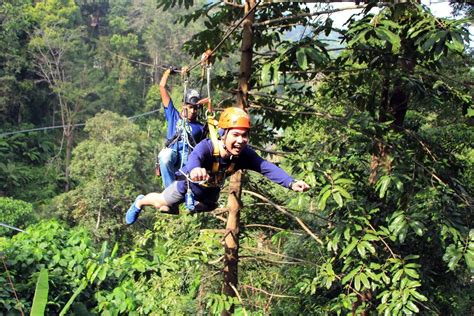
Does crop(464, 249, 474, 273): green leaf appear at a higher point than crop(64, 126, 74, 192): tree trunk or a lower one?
higher

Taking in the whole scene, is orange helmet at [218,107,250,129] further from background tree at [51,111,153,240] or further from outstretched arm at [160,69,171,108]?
background tree at [51,111,153,240]

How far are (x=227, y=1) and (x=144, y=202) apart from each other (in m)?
1.65

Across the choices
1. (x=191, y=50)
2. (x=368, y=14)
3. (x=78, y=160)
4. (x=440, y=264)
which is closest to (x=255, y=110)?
(x=191, y=50)

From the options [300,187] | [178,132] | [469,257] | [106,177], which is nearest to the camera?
[300,187]

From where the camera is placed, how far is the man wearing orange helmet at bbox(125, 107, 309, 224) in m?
2.78

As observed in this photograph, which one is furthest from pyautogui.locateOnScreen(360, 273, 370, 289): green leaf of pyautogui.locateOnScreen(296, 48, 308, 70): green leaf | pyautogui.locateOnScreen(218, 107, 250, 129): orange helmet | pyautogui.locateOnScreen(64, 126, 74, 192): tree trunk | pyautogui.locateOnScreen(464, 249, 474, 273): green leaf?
pyautogui.locateOnScreen(64, 126, 74, 192): tree trunk

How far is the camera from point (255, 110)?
170 inches

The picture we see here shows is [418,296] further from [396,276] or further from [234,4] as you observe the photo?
[234,4]

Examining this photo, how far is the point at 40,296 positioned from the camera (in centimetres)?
151

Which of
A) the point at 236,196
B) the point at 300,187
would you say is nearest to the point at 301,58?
the point at 300,187

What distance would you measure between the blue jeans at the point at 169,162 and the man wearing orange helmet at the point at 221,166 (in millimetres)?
229

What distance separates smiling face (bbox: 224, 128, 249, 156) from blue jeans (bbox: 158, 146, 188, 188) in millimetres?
872

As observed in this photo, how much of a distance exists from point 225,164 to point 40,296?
1653 millimetres

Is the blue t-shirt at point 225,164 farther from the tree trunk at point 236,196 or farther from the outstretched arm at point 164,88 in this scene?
the outstretched arm at point 164,88
